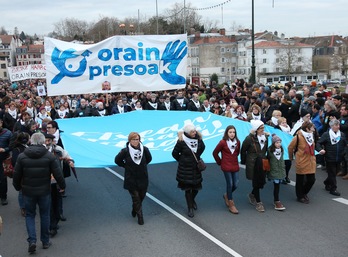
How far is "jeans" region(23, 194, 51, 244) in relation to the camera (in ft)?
20.4

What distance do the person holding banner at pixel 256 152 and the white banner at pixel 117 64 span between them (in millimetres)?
4301

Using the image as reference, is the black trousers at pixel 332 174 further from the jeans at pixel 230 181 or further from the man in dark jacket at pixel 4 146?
the man in dark jacket at pixel 4 146

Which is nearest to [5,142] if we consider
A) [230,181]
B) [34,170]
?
[34,170]

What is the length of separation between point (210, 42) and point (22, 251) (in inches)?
3576

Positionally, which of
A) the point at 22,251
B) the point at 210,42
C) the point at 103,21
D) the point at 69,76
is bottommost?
the point at 22,251

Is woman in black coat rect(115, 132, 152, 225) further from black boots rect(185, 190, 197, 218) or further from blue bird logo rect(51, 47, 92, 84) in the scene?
blue bird logo rect(51, 47, 92, 84)

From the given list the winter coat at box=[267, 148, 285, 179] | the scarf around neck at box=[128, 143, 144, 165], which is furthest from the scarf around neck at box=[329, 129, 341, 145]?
the scarf around neck at box=[128, 143, 144, 165]

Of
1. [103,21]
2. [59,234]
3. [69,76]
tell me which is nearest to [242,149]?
[59,234]

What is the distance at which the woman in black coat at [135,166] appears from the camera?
23.3ft

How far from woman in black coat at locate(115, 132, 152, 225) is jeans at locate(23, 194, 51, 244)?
141 cm

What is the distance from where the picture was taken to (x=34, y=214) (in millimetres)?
6281

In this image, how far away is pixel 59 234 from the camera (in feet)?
22.9

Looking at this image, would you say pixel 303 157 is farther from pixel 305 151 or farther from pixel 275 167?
pixel 275 167

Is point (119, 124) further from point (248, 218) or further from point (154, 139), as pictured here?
point (248, 218)
